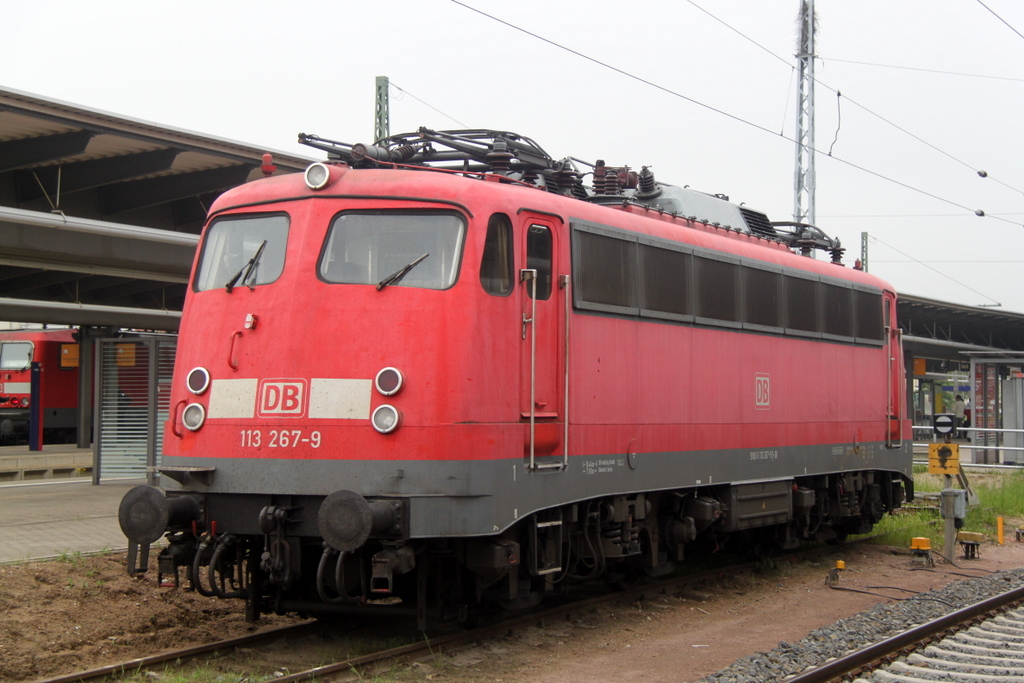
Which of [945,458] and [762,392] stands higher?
[762,392]

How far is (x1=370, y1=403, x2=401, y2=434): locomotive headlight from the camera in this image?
7277mm

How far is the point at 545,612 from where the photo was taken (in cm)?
932

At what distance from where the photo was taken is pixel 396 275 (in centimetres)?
764

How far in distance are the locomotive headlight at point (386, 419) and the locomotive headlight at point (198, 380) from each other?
1.42m

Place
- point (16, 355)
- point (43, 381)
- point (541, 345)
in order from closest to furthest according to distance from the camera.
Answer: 1. point (541, 345)
2. point (43, 381)
3. point (16, 355)

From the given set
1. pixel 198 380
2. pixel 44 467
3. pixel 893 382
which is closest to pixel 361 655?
pixel 198 380

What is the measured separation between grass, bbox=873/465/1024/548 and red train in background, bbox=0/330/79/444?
21.8 m

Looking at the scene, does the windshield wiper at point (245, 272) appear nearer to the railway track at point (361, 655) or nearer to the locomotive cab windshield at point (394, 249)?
the locomotive cab windshield at point (394, 249)

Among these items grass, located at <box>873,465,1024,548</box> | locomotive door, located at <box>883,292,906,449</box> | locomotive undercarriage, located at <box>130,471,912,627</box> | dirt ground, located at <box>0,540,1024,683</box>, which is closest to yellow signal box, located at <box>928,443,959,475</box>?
locomotive door, located at <box>883,292,906,449</box>

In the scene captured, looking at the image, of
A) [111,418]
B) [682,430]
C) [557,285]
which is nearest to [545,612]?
[682,430]

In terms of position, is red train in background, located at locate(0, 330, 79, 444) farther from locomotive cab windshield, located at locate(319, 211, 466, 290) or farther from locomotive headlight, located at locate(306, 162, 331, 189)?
locomotive cab windshield, located at locate(319, 211, 466, 290)

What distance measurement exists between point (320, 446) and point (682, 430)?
3.84 meters

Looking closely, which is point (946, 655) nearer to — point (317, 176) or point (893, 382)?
point (317, 176)

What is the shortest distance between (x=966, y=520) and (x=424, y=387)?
12.0m
